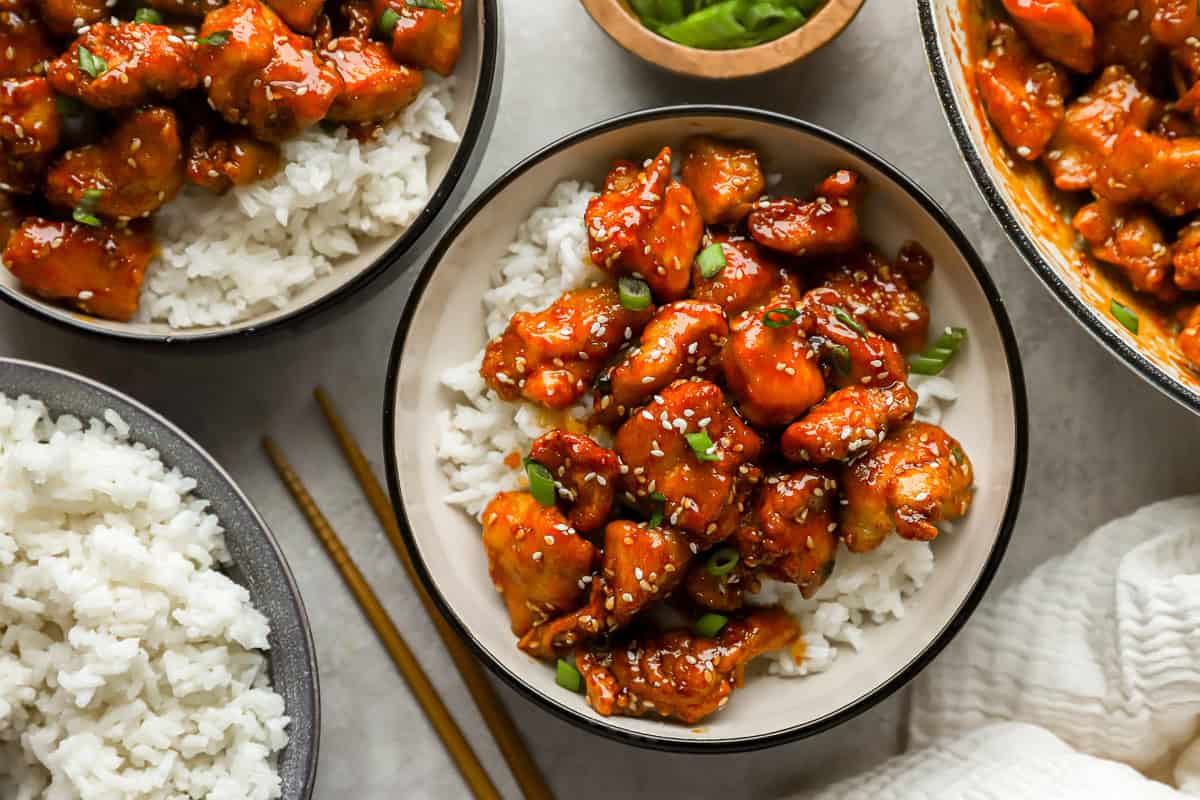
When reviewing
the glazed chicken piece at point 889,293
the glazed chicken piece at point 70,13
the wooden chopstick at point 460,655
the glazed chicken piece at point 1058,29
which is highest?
the glazed chicken piece at point 1058,29

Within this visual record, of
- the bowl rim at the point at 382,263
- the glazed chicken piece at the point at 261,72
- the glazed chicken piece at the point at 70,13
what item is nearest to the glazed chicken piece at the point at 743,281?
the bowl rim at the point at 382,263

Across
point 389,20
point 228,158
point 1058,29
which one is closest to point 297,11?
point 389,20

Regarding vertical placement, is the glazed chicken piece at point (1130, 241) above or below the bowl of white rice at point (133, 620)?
above

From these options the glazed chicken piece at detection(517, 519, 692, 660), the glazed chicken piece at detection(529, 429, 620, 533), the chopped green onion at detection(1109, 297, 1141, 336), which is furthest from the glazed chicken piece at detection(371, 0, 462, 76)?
the chopped green onion at detection(1109, 297, 1141, 336)

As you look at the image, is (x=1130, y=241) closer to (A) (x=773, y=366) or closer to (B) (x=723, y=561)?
(A) (x=773, y=366)

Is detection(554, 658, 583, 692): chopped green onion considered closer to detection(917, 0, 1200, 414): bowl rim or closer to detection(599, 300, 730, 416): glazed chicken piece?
detection(599, 300, 730, 416): glazed chicken piece

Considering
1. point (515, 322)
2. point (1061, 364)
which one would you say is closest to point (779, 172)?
point (515, 322)

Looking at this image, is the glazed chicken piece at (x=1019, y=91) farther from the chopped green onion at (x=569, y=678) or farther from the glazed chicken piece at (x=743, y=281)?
the chopped green onion at (x=569, y=678)
